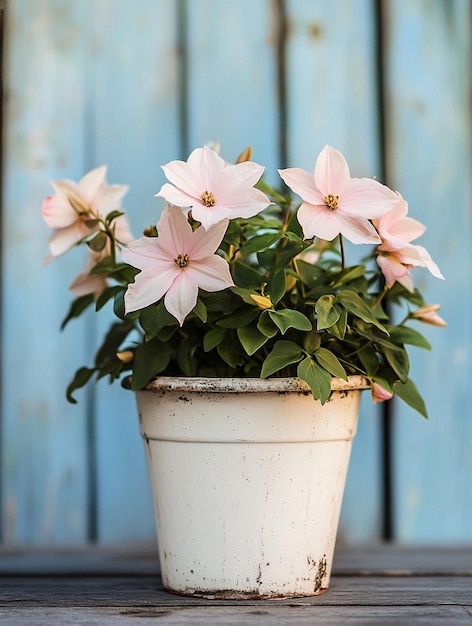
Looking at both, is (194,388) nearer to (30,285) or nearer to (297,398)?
(297,398)

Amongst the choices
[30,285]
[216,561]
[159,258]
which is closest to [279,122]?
[30,285]

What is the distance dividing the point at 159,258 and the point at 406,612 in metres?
0.42

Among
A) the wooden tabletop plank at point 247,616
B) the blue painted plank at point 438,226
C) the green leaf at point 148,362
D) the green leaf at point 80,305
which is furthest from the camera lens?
the blue painted plank at point 438,226

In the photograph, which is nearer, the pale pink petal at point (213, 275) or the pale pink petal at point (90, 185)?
the pale pink petal at point (213, 275)

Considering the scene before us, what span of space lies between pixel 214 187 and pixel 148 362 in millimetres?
196

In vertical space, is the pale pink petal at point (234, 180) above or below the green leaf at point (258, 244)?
above

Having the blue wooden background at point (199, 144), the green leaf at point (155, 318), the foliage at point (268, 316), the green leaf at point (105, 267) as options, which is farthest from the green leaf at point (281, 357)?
the blue wooden background at point (199, 144)

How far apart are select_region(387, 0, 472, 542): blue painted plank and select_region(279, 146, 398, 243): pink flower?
49 cm

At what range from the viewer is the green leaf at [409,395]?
880 mm

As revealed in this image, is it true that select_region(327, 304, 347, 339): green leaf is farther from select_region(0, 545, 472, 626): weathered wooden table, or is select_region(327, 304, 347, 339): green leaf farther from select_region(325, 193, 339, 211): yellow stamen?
select_region(0, 545, 472, 626): weathered wooden table

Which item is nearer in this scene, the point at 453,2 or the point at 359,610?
the point at 359,610

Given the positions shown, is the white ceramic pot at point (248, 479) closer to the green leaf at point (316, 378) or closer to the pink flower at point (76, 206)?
the green leaf at point (316, 378)

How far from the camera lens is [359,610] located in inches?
30.8

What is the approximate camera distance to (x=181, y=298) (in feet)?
2.48
